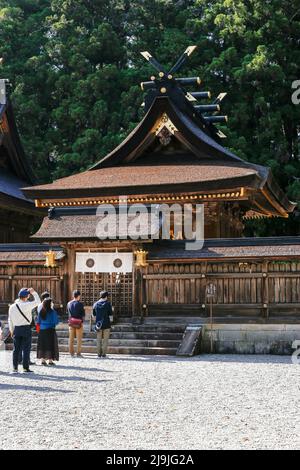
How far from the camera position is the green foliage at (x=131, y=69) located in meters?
32.8

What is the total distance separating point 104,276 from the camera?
19.3 m

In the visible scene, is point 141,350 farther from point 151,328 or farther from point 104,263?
point 104,263

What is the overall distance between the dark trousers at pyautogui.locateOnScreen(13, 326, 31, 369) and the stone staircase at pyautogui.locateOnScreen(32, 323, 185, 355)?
426cm

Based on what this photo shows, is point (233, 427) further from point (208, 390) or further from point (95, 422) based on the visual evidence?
point (208, 390)

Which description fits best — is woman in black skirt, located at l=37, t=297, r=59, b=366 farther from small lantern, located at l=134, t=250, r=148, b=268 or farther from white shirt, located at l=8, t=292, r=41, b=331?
small lantern, located at l=134, t=250, r=148, b=268

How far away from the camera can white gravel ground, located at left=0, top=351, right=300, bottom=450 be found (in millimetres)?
7055

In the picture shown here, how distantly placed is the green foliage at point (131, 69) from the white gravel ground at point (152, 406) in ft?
61.5

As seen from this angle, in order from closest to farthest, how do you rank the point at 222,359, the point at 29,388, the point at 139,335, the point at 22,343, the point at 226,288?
1. the point at 29,388
2. the point at 22,343
3. the point at 222,359
4. the point at 139,335
5. the point at 226,288

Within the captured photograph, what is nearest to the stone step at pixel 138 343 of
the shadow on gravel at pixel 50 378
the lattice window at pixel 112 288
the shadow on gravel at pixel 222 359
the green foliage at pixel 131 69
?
the shadow on gravel at pixel 222 359

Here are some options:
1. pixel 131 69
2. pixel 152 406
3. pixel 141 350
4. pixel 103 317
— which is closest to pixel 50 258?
pixel 103 317

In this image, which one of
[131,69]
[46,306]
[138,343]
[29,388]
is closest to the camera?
[29,388]

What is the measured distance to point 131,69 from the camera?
36406 mm

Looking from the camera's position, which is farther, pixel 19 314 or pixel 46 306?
pixel 46 306

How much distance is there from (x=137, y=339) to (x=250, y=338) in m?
2.82
